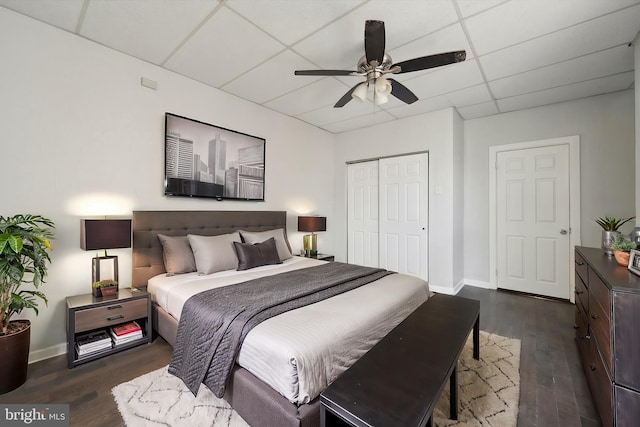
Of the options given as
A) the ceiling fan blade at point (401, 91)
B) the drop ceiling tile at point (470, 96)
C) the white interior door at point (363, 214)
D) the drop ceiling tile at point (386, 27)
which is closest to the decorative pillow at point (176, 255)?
the drop ceiling tile at point (386, 27)

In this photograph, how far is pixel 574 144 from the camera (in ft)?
12.0

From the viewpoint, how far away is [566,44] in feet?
8.15

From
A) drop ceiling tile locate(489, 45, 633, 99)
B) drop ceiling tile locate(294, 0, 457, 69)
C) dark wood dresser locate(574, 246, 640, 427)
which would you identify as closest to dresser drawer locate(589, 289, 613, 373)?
dark wood dresser locate(574, 246, 640, 427)

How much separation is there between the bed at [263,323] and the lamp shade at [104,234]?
0.39 meters

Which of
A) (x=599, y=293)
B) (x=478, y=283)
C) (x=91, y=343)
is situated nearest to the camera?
(x=599, y=293)

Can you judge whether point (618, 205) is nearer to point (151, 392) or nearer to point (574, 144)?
point (574, 144)

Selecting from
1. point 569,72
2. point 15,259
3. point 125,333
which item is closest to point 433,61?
point 569,72

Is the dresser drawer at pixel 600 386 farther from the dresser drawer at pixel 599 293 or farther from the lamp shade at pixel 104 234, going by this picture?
the lamp shade at pixel 104 234

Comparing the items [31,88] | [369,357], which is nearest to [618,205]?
[369,357]

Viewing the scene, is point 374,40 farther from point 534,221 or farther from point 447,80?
point 534,221

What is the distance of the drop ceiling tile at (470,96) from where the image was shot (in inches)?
134

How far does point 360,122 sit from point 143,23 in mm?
3290

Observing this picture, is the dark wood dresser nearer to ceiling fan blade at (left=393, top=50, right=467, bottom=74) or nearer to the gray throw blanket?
the gray throw blanket

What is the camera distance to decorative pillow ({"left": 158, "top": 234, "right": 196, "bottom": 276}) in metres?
2.73
